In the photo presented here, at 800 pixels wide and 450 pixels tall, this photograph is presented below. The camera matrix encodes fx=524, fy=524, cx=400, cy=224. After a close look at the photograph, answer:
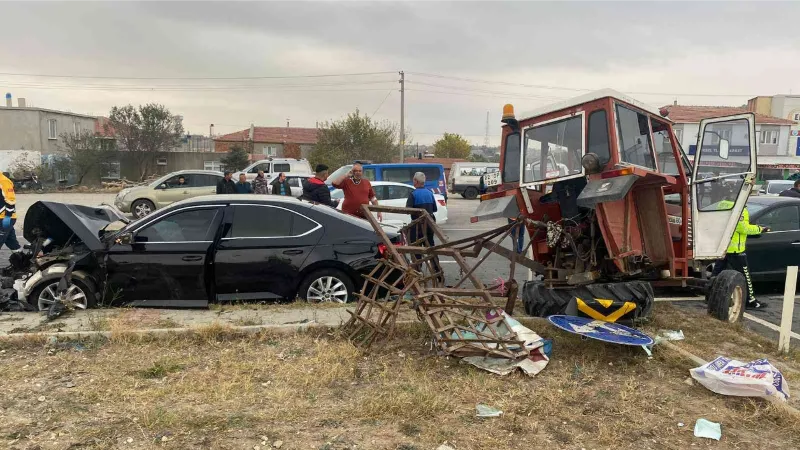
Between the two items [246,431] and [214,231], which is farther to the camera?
[214,231]

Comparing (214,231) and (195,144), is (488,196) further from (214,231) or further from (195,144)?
(195,144)

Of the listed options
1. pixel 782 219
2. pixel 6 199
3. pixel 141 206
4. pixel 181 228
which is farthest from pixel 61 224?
pixel 141 206

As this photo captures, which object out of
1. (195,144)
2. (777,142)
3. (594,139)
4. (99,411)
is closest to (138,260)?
(99,411)

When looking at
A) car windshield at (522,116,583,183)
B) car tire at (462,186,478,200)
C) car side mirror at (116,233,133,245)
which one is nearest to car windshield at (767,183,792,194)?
car tire at (462,186,478,200)

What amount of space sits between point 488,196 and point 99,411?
411 centimetres

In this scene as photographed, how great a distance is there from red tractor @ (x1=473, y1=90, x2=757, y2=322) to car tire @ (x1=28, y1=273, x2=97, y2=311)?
4331 millimetres

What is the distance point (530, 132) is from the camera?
556 cm

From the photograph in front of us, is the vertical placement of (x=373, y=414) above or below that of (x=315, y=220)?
below

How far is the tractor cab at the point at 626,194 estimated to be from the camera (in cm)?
486

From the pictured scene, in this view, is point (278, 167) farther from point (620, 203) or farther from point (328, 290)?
point (620, 203)

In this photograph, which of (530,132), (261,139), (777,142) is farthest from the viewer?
(261,139)

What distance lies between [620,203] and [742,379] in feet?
5.94

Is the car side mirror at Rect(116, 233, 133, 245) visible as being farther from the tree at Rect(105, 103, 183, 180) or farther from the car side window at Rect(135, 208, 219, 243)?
the tree at Rect(105, 103, 183, 180)

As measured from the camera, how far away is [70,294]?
5684 millimetres
